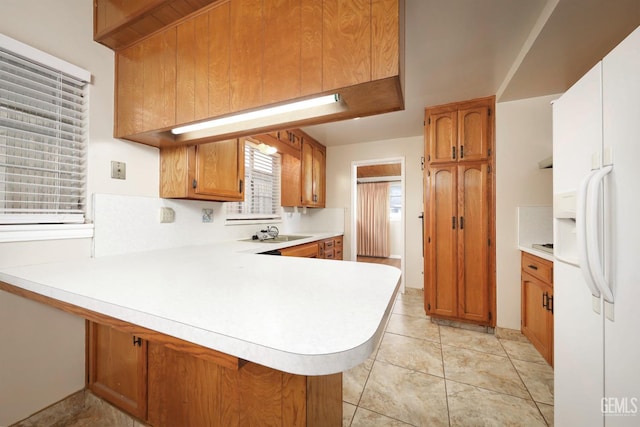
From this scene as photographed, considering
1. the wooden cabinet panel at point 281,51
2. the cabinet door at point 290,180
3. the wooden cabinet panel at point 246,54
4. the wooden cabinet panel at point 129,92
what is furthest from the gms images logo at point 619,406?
the cabinet door at point 290,180

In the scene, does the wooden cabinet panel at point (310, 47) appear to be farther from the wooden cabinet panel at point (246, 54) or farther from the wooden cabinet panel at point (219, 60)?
the wooden cabinet panel at point (219, 60)

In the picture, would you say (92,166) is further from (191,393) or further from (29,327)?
(191,393)

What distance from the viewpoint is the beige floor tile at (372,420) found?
1.33 m

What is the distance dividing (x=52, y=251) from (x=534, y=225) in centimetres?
351

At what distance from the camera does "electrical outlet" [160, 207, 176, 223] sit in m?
1.79

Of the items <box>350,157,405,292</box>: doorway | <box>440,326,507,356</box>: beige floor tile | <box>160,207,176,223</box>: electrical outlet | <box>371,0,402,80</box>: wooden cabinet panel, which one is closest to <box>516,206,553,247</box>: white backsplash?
<box>440,326,507,356</box>: beige floor tile

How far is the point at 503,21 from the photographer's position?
1477 mm

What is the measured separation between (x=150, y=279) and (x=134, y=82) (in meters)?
1.26

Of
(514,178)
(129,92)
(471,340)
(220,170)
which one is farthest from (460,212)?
(129,92)

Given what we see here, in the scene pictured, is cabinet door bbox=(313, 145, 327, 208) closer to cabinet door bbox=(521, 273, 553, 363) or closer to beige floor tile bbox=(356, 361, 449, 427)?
beige floor tile bbox=(356, 361, 449, 427)

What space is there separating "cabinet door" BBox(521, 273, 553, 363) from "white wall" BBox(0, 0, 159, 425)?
3067mm

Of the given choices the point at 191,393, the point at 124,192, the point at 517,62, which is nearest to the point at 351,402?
the point at 191,393

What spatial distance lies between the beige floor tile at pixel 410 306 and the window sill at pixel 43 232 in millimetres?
2944

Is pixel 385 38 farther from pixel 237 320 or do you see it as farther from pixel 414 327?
pixel 414 327
